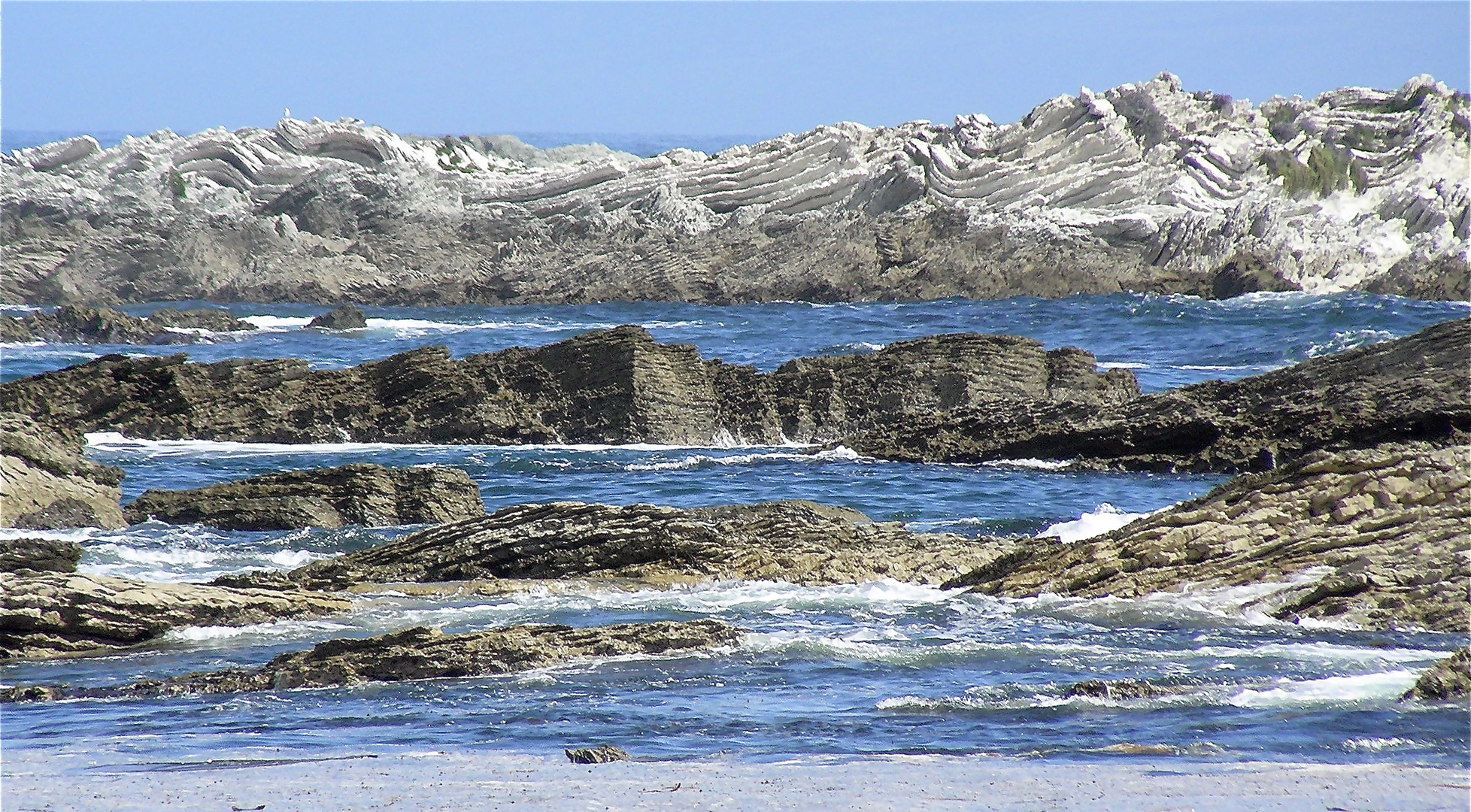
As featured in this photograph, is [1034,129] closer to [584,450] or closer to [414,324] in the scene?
[414,324]

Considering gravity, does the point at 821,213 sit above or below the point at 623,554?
above

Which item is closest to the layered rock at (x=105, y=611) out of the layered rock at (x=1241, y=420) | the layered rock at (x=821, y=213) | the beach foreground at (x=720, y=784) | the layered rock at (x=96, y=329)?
the beach foreground at (x=720, y=784)

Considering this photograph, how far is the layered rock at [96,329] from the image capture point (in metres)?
36.6

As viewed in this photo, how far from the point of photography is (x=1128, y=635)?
8578 millimetres

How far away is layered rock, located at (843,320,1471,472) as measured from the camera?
16.4 meters

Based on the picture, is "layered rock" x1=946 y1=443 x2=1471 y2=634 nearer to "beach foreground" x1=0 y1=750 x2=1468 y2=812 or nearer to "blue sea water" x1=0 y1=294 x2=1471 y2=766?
"blue sea water" x1=0 y1=294 x2=1471 y2=766

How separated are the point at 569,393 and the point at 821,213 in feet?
113

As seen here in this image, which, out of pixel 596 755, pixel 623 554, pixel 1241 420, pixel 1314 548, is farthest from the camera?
pixel 1241 420

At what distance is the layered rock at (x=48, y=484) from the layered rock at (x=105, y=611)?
487 centimetres

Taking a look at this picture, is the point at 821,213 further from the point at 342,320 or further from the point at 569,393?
the point at 569,393

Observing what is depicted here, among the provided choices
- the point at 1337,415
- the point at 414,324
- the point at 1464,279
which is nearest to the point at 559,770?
the point at 1337,415

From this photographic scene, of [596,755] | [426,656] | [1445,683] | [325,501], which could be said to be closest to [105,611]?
[426,656]

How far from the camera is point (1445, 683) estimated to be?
677 centimetres

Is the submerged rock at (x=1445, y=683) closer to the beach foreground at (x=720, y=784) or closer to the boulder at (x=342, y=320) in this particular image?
the beach foreground at (x=720, y=784)
